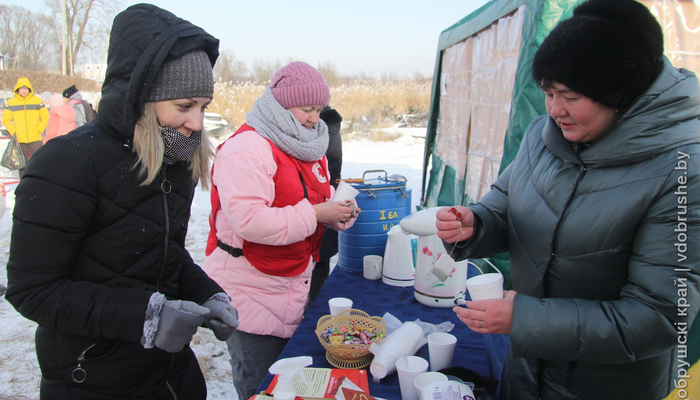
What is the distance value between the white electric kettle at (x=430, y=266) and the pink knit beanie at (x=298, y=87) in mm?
753

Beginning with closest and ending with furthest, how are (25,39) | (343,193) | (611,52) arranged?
(611,52), (343,193), (25,39)

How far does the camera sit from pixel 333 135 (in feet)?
11.2

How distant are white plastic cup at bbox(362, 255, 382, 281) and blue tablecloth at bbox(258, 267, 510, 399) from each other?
4 centimetres

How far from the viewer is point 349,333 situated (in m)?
1.64

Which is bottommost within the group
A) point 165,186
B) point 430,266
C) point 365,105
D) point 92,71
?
point 430,266

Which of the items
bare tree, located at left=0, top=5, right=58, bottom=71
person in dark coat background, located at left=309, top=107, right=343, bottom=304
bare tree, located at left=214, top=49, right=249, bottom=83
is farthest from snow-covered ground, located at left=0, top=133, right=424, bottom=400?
bare tree, located at left=0, top=5, right=58, bottom=71

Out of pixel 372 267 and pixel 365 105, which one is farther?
pixel 365 105

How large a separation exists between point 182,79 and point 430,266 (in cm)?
143

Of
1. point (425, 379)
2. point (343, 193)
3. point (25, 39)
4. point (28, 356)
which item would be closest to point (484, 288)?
point (425, 379)

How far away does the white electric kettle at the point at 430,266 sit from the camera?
2078mm

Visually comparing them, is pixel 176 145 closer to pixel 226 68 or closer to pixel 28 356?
pixel 28 356

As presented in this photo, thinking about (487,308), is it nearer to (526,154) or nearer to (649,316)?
(649,316)

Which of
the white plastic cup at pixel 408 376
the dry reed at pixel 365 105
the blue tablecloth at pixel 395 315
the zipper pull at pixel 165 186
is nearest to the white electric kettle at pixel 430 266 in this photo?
the blue tablecloth at pixel 395 315

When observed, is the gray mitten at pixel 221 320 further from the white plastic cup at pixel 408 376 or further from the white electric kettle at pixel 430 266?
the white electric kettle at pixel 430 266
